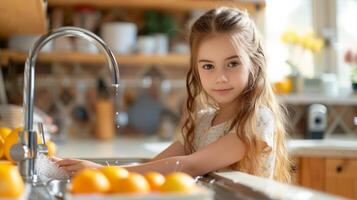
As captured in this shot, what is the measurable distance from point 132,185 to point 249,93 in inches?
33.0

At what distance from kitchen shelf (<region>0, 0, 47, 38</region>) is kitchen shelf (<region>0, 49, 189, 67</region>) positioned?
116 millimetres

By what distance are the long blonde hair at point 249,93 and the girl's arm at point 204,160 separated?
0.10 feet

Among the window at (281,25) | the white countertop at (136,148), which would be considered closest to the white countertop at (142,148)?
the white countertop at (136,148)

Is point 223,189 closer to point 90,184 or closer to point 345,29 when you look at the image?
point 90,184

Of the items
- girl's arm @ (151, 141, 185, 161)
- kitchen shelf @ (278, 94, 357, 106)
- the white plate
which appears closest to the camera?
the white plate

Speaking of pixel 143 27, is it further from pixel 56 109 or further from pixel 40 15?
pixel 40 15

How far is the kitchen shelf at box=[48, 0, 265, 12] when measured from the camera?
122 inches

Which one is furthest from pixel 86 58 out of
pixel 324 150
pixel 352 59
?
pixel 352 59

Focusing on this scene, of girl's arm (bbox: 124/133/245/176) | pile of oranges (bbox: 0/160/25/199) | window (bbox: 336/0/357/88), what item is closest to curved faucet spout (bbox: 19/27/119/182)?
girl's arm (bbox: 124/133/245/176)

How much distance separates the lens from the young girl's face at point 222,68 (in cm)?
168

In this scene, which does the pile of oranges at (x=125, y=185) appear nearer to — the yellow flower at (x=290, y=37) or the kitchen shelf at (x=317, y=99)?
the kitchen shelf at (x=317, y=99)

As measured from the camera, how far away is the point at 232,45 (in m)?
1.69

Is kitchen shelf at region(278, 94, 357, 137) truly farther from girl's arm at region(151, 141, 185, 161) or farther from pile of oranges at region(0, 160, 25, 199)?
pile of oranges at region(0, 160, 25, 199)

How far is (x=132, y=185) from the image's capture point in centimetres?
96
